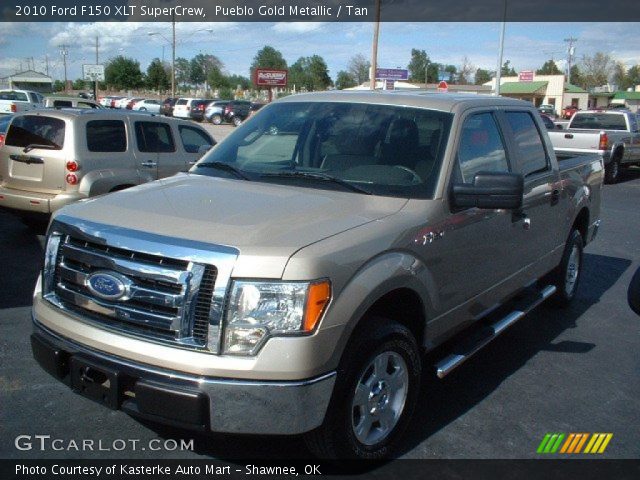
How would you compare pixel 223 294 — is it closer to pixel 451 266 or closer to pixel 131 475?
pixel 131 475

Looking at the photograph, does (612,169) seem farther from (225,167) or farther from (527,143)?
(225,167)

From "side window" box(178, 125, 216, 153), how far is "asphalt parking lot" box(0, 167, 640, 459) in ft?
13.0

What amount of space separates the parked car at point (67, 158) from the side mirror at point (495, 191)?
229 inches

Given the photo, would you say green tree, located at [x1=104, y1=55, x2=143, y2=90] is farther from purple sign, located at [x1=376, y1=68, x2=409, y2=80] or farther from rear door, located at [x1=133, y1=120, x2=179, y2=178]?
rear door, located at [x1=133, y1=120, x2=179, y2=178]

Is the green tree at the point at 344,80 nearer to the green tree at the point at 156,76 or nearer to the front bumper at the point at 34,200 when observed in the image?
the green tree at the point at 156,76

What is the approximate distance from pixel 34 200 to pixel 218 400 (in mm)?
6278

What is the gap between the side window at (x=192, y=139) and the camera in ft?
31.9

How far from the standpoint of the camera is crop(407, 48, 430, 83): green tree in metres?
116

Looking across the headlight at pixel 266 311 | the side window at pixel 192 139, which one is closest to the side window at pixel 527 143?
the headlight at pixel 266 311

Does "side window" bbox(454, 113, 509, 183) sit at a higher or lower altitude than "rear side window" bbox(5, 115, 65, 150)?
higher

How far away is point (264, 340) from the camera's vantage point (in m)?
2.67

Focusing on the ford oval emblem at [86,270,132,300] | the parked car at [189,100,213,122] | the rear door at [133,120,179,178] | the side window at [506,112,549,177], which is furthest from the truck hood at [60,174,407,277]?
the parked car at [189,100,213,122]

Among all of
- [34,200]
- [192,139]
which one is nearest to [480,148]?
[34,200]

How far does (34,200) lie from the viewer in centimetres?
793
